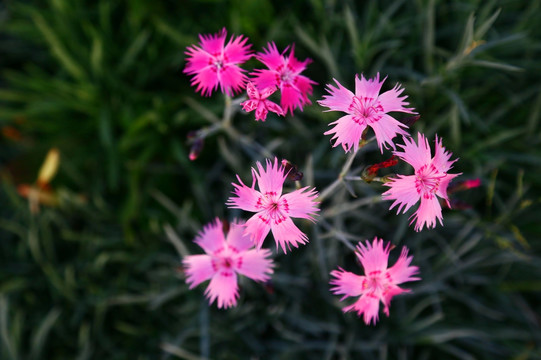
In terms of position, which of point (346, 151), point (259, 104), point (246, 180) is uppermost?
point (246, 180)

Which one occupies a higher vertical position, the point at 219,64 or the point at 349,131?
the point at 219,64

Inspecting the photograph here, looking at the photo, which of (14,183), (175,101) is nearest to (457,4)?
(175,101)

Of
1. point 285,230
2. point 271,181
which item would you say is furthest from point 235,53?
point 285,230

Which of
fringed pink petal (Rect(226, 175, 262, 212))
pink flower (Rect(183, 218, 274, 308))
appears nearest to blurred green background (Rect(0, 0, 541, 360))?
pink flower (Rect(183, 218, 274, 308))

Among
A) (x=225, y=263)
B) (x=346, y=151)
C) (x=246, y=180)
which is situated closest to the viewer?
(x=346, y=151)

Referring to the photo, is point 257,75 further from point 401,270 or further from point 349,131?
point 401,270

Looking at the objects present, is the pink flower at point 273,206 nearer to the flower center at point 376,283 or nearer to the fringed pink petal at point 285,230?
the fringed pink petal at point 285,230

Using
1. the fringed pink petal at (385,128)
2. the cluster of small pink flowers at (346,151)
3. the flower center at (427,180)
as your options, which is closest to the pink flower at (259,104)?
the cluster of small pink flowers at (346,151)

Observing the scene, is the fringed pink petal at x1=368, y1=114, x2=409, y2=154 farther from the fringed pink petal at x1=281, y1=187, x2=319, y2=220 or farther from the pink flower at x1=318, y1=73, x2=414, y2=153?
the fringed pink petal at x1=281, y1=187, x2=319, y2=220
